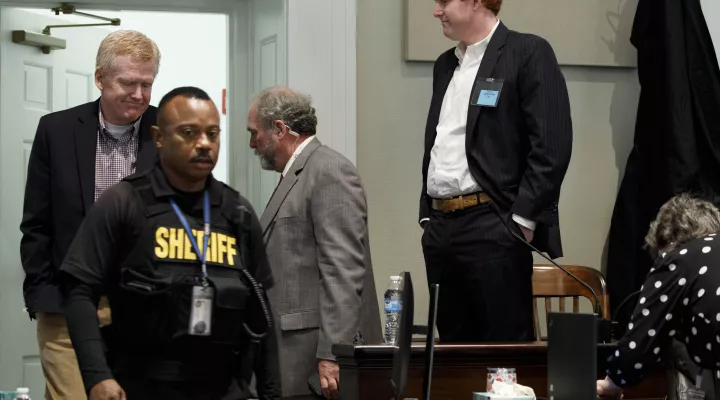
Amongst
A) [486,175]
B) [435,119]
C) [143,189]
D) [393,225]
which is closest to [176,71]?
[393,225]

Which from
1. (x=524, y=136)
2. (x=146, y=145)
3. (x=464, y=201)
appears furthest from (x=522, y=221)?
(x=146, y=145)

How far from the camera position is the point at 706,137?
4453 millimetres

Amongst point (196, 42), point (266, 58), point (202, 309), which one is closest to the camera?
point (202, 309)

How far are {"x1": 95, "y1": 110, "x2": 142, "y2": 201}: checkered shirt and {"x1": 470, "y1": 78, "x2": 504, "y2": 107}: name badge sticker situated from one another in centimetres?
108

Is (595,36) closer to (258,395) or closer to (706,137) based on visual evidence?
(706,137)

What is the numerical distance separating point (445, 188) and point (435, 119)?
0.98ft

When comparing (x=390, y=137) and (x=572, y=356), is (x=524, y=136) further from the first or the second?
(x=572, y=356)

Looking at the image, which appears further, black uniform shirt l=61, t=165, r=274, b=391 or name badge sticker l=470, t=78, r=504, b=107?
name badge sticker l=470, t=78, r=504, b=107

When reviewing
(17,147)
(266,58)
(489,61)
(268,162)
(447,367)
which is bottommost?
(447,367)

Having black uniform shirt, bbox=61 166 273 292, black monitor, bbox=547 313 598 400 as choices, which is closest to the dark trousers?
black monitor, bbox=547 313 598 400

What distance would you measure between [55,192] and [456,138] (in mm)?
1282

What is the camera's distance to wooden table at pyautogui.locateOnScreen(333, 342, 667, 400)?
2816 mm

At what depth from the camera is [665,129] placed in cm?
452

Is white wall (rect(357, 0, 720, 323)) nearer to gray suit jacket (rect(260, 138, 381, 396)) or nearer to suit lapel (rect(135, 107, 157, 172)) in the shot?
gray suit jacket (rect(260, 138, 381, 396))
